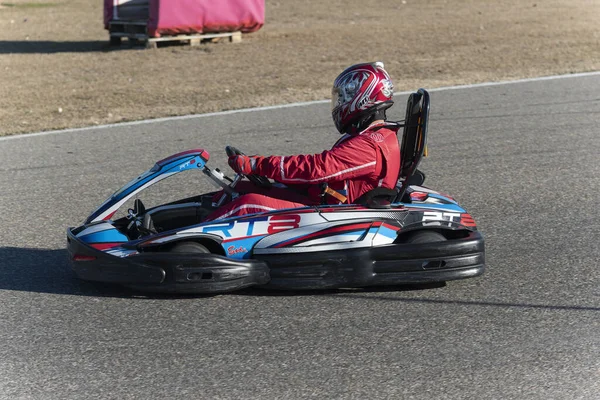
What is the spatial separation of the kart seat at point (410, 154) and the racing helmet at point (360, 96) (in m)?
0.18

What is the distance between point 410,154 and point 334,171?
0.61 meters

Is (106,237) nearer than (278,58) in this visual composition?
Yes

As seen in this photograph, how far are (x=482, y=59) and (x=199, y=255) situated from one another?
9.49 metres

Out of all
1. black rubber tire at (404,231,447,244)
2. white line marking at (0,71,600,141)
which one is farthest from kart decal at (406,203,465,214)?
white line marking at (0,71,600,141)

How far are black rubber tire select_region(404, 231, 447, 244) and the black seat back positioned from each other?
0.29m

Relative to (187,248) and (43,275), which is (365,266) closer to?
(187,248)

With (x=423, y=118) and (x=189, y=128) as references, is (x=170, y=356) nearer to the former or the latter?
(x=423, y=118)

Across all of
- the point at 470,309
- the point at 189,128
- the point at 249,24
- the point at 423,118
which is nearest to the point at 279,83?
the point at 189,128

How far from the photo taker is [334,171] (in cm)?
500

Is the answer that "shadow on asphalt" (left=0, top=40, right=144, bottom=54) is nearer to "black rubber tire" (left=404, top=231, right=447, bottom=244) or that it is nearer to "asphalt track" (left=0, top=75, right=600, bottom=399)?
"asphalt track" (left=0, top=75, right=600, bottom=399)

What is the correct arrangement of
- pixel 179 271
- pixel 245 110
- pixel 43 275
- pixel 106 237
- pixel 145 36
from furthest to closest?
pixel 145 36 < pixel 245 110 < pixel 43 275 < pixel 106 237 < pixel 179 271

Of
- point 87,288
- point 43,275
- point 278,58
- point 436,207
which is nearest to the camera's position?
point 87,288

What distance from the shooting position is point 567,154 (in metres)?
8.09

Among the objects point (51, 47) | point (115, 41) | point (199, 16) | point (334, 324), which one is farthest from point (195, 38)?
point (334, 324)
